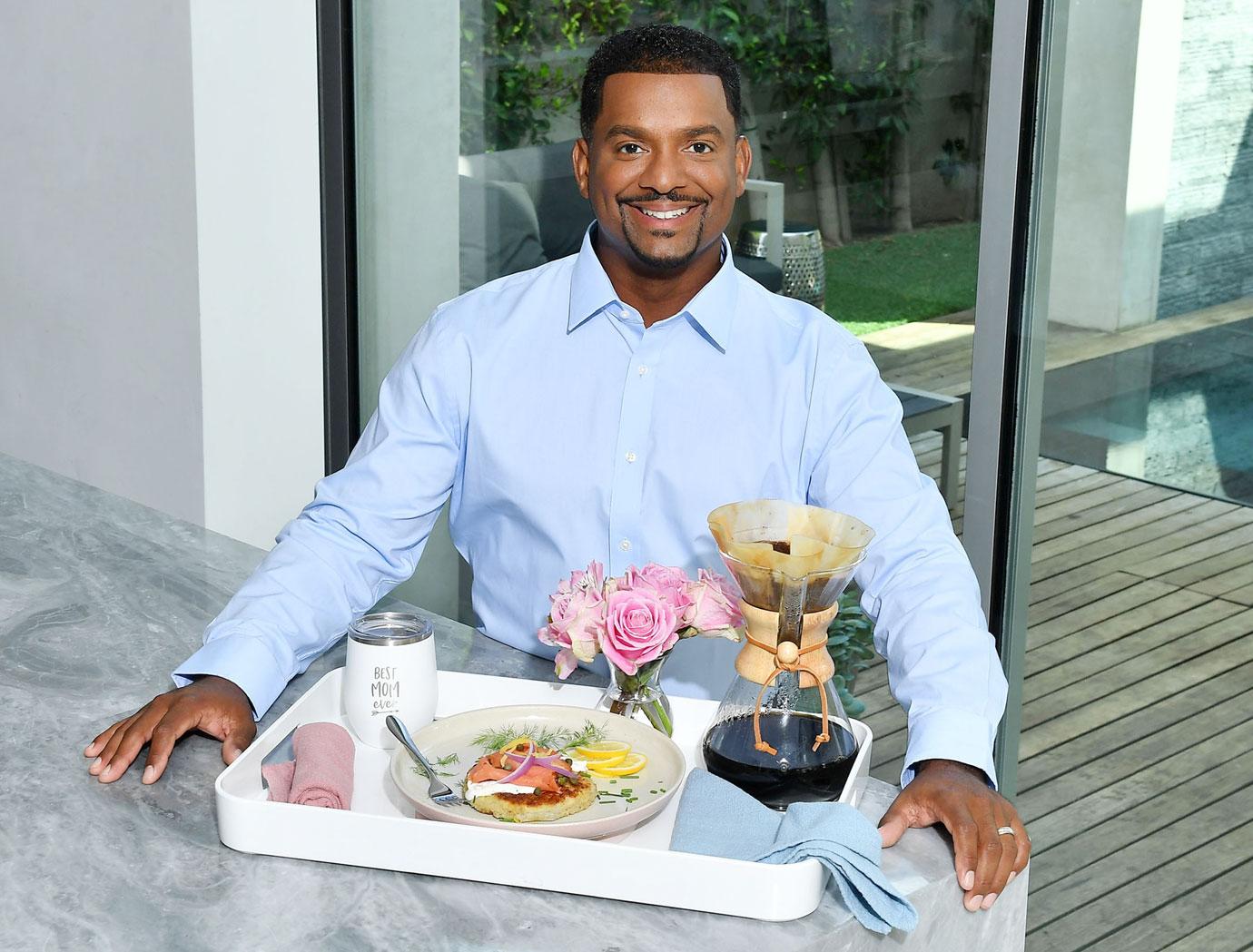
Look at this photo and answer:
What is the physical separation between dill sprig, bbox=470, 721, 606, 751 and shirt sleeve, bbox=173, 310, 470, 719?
0.86ft

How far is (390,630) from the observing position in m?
1.48

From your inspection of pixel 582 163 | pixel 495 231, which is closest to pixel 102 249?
pixel 495 231

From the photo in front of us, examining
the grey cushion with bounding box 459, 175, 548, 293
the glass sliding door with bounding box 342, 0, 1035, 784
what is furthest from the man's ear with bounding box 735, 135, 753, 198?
the grey cushion with bounding box 459, 175, 548, 293

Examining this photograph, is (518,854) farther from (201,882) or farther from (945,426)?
(945,426)

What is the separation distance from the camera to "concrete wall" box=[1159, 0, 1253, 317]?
2.00 metres

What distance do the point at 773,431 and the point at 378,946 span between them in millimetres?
865

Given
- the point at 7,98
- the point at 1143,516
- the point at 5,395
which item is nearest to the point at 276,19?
the point at 7,98

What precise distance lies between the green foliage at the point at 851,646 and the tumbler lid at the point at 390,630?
111 cm

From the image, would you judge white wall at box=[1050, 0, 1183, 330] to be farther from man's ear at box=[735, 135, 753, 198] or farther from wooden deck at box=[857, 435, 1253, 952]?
man's ear at box=[735, 135, 753, 198]

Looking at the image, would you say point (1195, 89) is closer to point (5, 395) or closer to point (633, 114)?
point (633, 114)

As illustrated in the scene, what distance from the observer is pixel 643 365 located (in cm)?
185

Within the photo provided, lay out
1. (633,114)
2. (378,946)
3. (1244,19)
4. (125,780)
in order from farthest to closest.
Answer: (1244,19) < (633,114) < (125,780) < (378,946)

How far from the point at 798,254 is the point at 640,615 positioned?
52.5 inches

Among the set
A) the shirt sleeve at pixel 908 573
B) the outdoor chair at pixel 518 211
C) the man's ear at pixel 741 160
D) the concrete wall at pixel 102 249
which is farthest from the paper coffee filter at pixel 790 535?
the concrete wall at pixel 102 249
